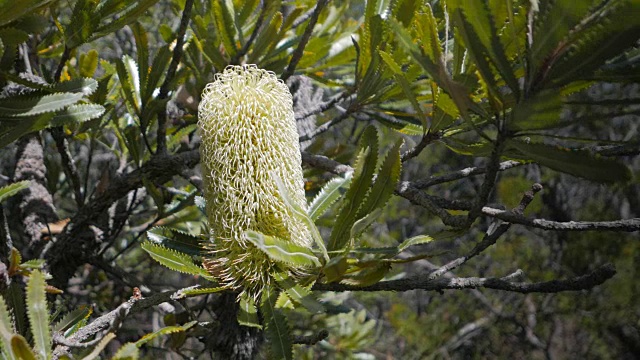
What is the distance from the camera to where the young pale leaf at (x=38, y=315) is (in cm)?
63

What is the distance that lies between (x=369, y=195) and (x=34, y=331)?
452 millimetres

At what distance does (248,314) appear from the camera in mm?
790

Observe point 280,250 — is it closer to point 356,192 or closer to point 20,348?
point 356,192

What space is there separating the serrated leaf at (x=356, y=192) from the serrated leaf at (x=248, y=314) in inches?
5.9

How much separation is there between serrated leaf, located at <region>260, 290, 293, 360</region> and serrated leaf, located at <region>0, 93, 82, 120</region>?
0.42 meters

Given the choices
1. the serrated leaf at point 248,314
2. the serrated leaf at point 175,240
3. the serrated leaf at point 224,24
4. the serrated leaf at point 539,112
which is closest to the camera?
the serrated leaf at point 539,112

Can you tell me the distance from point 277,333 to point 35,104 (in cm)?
50

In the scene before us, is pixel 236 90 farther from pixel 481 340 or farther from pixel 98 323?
pixel 481 340

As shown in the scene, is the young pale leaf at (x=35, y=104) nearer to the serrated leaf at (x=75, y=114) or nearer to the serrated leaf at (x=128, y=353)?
the serrated leaf at (x=75, y=114)

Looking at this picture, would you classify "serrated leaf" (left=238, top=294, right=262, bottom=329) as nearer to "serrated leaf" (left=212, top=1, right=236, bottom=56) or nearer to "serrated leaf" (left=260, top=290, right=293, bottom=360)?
"serrated leaf" (left=260, top=290, right=293, bottom=360)

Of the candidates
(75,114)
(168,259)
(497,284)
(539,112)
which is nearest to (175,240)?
(168,259)

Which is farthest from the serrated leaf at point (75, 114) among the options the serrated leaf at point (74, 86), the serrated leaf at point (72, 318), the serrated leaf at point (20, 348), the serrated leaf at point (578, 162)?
the serrated leaf at point (578, 162)

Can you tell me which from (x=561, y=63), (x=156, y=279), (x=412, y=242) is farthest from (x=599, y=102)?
(x=156, y=279)

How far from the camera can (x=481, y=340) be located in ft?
15.6
